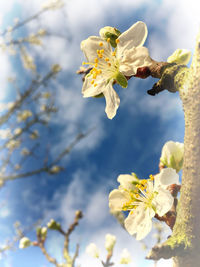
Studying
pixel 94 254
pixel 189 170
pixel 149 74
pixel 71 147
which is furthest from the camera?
pixel 71 147

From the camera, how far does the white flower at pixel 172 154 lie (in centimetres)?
43

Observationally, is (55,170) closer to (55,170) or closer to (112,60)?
(55,170)

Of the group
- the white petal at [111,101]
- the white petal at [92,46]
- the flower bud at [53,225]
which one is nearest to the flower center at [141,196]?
the white petal at [111,101]

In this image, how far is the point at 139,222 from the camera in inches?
14.6

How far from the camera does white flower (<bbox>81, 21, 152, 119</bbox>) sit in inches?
13.8

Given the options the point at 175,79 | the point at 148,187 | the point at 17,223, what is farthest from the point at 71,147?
the point at 175,79

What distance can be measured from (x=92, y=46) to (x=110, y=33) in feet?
0.15

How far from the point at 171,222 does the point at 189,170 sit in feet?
0.46

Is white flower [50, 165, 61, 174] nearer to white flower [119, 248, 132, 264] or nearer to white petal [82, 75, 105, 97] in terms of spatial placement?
white flower [119, 248, 132, 264]

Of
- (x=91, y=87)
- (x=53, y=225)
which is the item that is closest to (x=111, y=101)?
(x=91, y=87)

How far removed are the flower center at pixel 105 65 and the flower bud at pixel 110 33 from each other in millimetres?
23

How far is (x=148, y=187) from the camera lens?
17.6 inches

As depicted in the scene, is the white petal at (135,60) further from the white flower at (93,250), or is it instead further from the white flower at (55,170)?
the white flower at (55,170)

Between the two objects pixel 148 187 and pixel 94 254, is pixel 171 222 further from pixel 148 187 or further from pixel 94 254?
pixel 94 254
